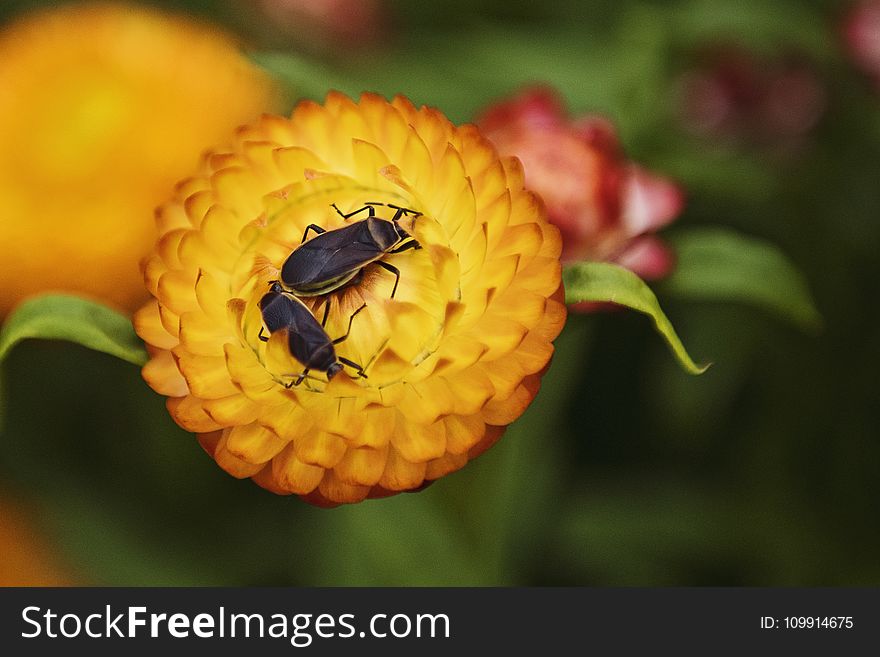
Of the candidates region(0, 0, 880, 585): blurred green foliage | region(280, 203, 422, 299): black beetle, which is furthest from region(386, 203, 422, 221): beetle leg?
region(0, 0, 880, 585): blurred green foliage

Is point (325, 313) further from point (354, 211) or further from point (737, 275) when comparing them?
point (737, 275)

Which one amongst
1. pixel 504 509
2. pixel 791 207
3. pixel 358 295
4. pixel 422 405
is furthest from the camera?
pixel 791 207

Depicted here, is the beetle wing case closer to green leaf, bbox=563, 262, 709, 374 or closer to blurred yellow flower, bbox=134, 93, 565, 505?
blurred yellow flower, bbox=134, 93, 565, 505

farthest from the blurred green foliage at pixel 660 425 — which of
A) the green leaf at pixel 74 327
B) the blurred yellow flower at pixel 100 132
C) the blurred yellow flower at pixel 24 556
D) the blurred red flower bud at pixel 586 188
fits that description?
the green leaf at pixel 74 327

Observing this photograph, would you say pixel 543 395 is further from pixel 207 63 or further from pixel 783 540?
pixel 207 63

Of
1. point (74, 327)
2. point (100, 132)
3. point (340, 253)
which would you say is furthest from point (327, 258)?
point (100, 132)

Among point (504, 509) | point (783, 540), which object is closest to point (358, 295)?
point (504, 509)

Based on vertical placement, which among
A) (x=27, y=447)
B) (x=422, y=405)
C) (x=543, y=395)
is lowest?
(x=422, y=405)
